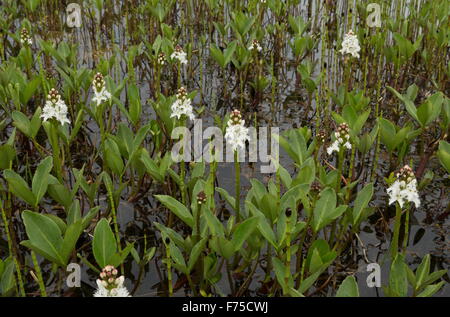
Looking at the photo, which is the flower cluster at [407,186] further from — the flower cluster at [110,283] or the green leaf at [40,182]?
the green leaf at [40,182]

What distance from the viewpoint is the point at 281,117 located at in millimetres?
4047

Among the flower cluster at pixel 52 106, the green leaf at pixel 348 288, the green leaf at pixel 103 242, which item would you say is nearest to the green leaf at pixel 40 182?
the flower cluster at pixel 52 106

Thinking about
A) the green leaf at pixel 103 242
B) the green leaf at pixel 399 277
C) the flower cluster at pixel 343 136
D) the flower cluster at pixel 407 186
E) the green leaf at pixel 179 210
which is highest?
the flower cluster at pixel 343 136

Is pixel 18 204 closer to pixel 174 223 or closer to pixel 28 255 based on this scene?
pixel 28 255

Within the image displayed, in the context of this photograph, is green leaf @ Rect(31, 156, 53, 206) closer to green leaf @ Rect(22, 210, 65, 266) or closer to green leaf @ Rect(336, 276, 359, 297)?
green leaf @ Rect(22, 210, 65, 266)

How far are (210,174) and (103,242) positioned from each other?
53cm

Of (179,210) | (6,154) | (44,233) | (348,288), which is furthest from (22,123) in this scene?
(348,288)

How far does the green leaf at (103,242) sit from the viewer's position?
197 cm

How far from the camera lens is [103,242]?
6.48 feet

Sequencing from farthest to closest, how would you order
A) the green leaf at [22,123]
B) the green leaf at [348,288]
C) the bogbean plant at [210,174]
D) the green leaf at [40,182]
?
the green leaf at [22,123], the green leaf at [40,182], the bogbean plant at [210,174], the green leaf at [348,288]

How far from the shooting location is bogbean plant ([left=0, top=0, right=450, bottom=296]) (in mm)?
2045

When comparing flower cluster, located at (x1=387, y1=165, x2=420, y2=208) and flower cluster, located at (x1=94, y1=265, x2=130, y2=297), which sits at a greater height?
flower cluster, located at (x1=387, y1=165, x2=420, y2=208)

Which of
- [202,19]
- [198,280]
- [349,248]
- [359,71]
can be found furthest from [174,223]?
[202,19]

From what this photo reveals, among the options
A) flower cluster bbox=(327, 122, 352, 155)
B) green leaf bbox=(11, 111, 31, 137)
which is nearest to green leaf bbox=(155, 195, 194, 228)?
flower cluster bbox=(327, 122, 352, 155)
